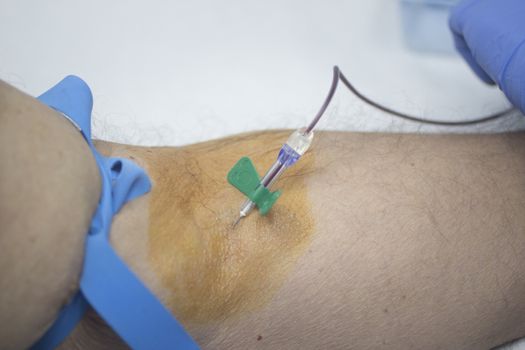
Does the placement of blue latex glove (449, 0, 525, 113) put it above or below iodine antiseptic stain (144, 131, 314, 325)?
above

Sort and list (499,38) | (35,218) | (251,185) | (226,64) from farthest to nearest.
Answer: (226,64)
(499,38)
(251,185)
(35,218)

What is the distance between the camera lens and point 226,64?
1539 millimetres

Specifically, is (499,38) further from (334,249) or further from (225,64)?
(225,64)

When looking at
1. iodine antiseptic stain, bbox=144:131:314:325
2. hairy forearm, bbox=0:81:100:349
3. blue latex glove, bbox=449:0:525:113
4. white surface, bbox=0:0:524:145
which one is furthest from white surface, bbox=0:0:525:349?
hairy forearm, bbox=0:81:100:349

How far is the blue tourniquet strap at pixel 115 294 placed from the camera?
74 centimetres

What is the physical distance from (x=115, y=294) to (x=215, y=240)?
214mm

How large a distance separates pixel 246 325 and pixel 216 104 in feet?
2.51

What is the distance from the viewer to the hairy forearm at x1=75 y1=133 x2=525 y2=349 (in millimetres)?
874

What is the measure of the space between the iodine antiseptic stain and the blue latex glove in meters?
0.54

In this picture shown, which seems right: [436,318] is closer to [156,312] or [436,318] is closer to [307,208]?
[307,208]

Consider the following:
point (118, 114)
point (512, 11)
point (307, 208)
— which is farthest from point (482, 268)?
point (118, 114)

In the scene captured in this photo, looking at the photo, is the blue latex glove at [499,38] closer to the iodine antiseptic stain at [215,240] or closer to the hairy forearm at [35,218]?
the iodine antiseptic stain at [215,240]

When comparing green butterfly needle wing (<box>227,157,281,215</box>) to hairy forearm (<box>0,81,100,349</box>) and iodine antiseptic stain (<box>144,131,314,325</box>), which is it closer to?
iodine antiseptic stain (<box>144,131,314,325</box>)

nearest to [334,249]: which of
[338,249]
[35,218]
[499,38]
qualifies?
[338,249]
